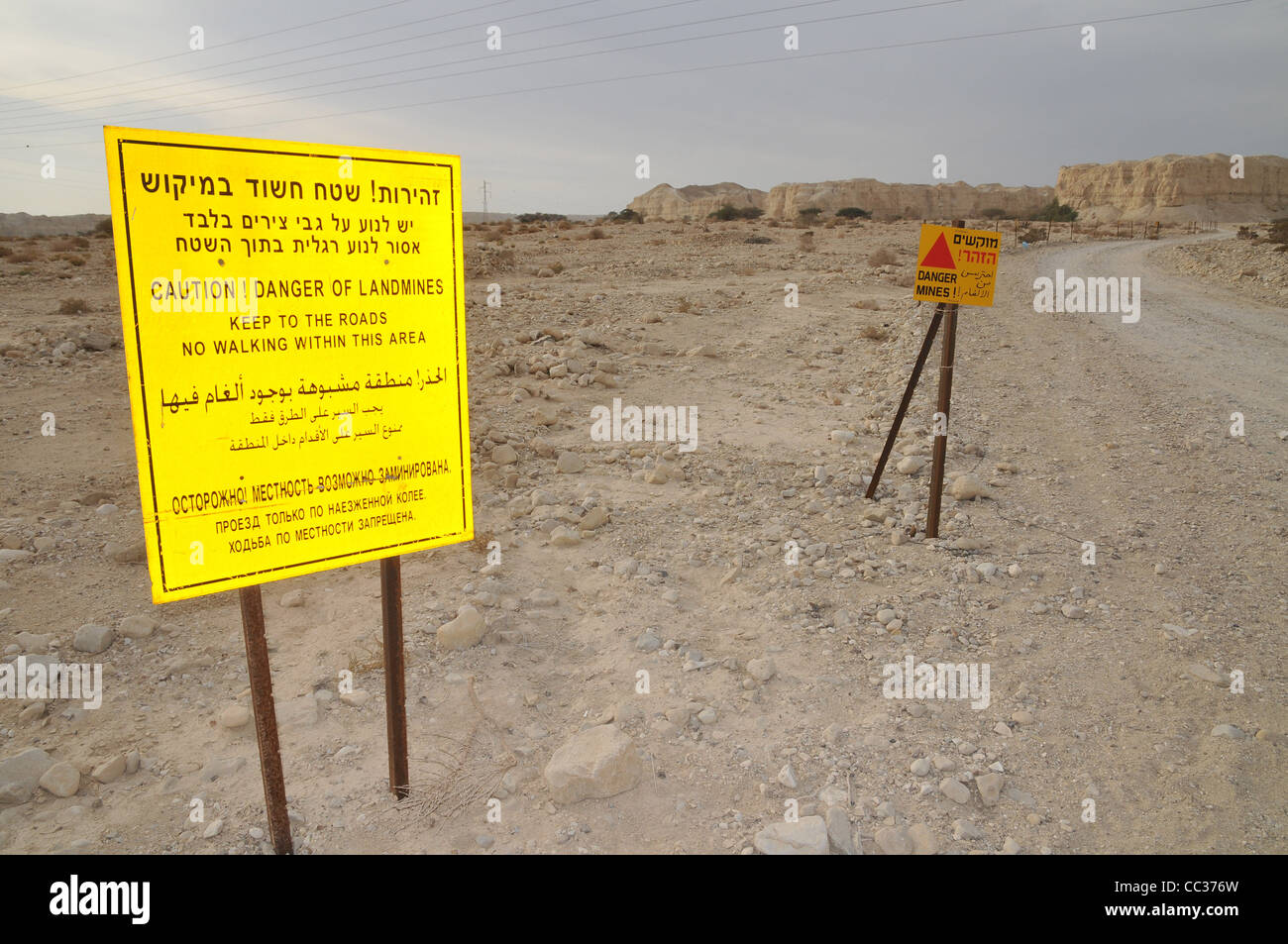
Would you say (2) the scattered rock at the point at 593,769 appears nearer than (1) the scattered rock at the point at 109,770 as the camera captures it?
Yes

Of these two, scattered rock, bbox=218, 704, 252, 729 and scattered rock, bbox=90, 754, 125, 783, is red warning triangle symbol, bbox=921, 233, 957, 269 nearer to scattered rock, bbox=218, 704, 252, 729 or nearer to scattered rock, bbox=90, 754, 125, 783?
scattered rock, bbox=218, 704, 252, 729

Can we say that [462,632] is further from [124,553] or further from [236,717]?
[124,553]

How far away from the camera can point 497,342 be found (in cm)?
1127

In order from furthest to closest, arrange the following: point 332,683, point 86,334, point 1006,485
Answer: point 86,334 → point 1006,485 → point 332,683

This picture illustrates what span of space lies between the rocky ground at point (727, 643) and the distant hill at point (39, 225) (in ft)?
226

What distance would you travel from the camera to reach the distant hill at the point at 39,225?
202 ft

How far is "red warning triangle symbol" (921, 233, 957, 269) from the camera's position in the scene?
519cm

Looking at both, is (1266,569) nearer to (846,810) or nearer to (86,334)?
(846,810)

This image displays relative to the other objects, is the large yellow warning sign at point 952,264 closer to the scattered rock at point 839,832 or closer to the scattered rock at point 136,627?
the scattered rock at point 839,832

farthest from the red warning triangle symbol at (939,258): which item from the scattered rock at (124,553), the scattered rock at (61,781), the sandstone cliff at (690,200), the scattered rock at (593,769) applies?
the sandstone cliff at (690,200)

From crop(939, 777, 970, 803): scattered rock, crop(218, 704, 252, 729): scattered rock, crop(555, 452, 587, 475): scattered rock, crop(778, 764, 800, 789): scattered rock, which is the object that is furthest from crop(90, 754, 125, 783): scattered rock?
crop(555, 452, 587, 475): scattered rock

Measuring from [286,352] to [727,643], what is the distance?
114 inches

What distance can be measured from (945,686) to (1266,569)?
2764mm
